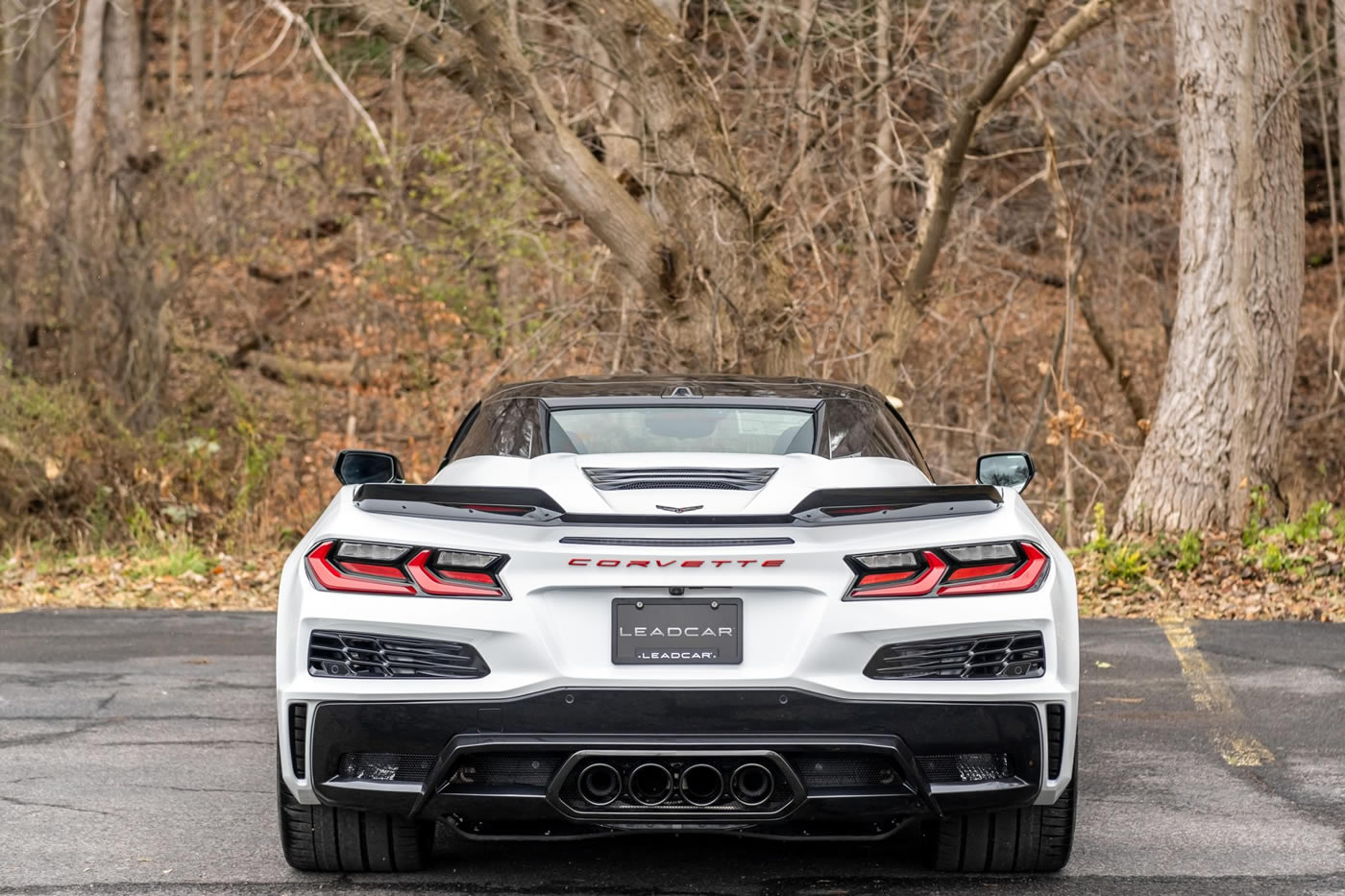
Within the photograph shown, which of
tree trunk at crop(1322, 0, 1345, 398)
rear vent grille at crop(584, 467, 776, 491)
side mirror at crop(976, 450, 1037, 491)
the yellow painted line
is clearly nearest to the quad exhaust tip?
rear vent grille at crop(584, 467, 776, 491)

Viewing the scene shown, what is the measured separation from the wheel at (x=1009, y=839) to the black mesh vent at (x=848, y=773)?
50cm

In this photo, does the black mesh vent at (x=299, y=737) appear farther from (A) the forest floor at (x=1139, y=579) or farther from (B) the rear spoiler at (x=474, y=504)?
(A) the forest floor at (x=1139, y=579)

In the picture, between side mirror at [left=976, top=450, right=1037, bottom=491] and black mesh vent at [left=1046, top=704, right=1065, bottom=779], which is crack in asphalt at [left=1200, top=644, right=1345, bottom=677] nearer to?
side mirror at [left=976, top=450, right=1037, bottom=491]

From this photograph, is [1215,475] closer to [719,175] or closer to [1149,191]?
[719,175]

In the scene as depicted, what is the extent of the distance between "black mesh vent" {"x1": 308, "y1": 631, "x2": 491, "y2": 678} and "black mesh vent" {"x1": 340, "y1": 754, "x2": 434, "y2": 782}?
0.72ft

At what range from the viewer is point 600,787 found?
13.6 feet

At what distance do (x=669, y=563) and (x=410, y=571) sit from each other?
0.67 metres

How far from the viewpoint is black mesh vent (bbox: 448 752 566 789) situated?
4105mm

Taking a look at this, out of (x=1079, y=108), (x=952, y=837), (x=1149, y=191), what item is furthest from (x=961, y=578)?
(x=1149, y=191)

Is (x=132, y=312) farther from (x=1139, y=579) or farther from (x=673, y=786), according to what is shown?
(x=673, y=786)

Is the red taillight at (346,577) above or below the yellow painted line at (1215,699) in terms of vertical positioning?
above

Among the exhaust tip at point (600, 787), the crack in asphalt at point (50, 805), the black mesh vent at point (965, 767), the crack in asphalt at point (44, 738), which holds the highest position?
the black mesh vent at point (965, 767)

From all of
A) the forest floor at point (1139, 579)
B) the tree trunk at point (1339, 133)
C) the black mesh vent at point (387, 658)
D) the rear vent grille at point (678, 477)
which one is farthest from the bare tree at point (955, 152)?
the black mesh vent at point (387, 658)

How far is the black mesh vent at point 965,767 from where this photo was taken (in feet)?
13.5
